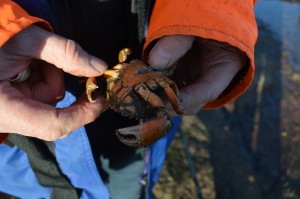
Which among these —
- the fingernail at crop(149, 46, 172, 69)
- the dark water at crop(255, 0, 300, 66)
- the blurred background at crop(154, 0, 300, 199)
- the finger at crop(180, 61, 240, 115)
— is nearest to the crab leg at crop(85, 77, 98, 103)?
the fingernail at crop(149, 46, 172, 69)

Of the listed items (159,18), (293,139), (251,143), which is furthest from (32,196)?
(293,139)

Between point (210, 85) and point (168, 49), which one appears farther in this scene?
point (210, 85)

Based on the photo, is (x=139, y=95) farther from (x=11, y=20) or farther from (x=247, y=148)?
(x=247, y=148)

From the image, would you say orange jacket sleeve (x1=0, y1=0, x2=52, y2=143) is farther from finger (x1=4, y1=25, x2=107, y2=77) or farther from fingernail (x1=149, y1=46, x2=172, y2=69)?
fingernail (x1=149, y1=46, x2=172, y2=69)

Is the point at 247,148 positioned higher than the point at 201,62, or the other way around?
the point at 201,62

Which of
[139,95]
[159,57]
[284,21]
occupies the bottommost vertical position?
[284,21]

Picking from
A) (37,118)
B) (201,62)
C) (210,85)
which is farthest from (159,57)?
(37,118)

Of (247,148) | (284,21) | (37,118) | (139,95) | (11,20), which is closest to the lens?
(11,20)

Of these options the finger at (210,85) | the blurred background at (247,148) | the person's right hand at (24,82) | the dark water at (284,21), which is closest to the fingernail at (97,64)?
the person's right hand at (24,82)

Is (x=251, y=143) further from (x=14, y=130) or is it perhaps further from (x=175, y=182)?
(x=14, y=130)
